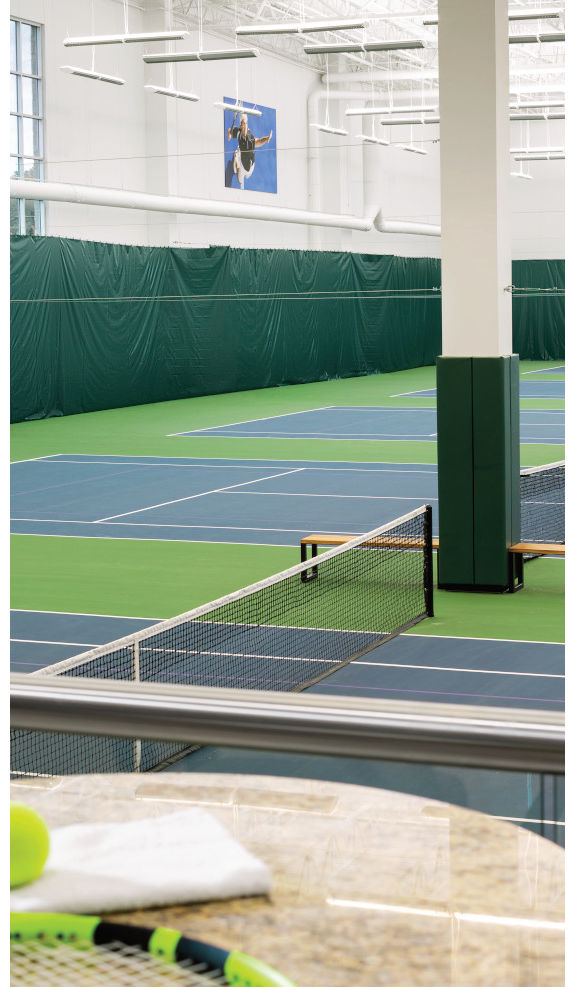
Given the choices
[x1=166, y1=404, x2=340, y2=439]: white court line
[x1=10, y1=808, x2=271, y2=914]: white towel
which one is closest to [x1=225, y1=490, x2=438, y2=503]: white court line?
[x1=166, y1=404, x2=340, y2=439]: white court line

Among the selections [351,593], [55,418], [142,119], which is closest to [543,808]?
[351,593]

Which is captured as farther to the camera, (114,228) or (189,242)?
(189,242)

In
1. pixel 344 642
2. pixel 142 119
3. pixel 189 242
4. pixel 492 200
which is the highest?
pixel 142 119

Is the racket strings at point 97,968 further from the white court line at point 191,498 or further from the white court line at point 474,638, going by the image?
the white court line at point 191,498

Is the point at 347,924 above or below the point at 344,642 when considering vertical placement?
above

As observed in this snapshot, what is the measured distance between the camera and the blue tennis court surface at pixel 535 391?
97.8ft

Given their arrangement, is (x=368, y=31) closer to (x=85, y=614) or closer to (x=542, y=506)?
(x=542, y=506)

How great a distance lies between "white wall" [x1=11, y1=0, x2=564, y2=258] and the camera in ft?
88.6

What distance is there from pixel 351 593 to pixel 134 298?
18.5 meters

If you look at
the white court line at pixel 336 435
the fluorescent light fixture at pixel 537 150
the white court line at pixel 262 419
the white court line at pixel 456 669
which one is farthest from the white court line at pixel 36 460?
the fluorescent light fixture at pixel 537 150

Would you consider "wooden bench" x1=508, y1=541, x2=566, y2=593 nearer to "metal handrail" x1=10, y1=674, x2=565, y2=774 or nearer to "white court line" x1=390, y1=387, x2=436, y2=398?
"metal handrail" x1=10, y1=674, x2=565, y2=774

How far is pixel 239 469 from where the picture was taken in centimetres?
1816

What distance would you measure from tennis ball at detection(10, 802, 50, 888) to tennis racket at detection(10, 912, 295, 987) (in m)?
0.07

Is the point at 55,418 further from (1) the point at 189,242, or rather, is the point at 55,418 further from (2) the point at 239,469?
(2) the point at 239,469
